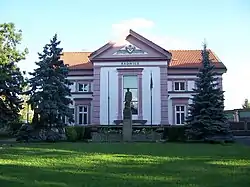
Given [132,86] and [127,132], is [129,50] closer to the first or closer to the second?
[132,86]

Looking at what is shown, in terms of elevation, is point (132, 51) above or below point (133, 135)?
above

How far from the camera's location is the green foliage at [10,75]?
1389 inches

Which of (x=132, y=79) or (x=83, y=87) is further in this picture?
(x=83, y=87)

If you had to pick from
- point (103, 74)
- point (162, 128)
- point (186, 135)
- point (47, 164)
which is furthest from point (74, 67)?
point (47, 164)

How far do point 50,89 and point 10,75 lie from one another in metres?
6.41

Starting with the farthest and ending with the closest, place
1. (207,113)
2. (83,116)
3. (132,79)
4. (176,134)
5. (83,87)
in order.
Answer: (83,87) → (83,116) → (132,79) → (176,134) → (207,113)

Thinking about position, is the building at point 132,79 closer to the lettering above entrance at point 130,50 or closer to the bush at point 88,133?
the lettering above entrance at point 130,50

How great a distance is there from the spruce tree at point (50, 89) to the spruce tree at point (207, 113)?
10242 mm

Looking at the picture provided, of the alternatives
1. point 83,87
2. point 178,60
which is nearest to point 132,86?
point 83,87

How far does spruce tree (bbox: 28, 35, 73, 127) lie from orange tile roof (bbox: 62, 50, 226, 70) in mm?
15083

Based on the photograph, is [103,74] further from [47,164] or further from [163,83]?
[47,164]

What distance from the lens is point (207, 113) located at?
2930 cm

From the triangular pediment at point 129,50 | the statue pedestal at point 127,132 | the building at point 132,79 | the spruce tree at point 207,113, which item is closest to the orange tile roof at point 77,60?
the building at point 132,79

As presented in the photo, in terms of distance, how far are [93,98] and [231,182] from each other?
35.8m
